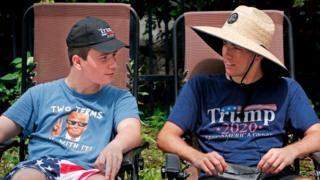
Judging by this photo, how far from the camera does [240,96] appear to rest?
404 cm

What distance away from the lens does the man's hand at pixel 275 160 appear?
366cm

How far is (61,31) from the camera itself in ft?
15.4

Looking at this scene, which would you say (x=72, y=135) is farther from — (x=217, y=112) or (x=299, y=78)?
(x=299, y=78)

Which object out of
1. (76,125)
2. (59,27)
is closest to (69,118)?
(76,125)

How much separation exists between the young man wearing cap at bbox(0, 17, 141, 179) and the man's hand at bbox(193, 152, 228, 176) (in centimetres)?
37

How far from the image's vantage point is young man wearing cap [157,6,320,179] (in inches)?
155

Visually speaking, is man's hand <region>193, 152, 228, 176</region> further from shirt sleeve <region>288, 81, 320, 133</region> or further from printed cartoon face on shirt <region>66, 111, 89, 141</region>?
printed cartoon face on shirt <region>66, 111, 89, 141</region>

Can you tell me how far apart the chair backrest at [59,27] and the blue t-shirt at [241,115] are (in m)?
0.77

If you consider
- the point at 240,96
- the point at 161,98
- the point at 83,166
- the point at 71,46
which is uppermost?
the point at 71,46

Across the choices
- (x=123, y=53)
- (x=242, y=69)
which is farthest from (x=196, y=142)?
(x=123, y=53)

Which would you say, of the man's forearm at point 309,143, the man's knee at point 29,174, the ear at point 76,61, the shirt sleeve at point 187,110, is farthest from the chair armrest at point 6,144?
the man's forearm at point 309,143

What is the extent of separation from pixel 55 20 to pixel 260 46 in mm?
1463

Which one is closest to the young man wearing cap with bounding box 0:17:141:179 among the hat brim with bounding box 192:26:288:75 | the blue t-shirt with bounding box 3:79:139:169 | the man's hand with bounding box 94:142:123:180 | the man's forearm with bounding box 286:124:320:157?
the blue t-shirt with bounding box 3:79:139:169

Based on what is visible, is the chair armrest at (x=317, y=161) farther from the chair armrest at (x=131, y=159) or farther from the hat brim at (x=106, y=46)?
the hat brim at (x=106, y=46)
